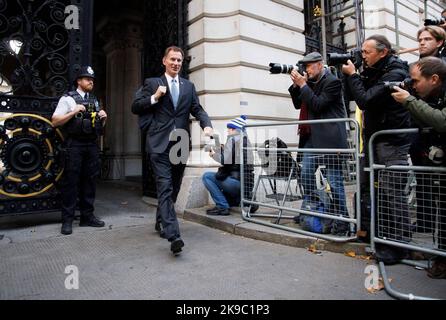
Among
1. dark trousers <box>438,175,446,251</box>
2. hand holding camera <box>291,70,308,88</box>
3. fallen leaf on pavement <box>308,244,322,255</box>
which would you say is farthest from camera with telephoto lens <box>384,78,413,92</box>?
fallen leaf on pavement <box>308,244,322,255</box>

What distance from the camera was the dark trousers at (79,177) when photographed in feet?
15.2

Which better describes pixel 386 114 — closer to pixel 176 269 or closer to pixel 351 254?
pixel 351 254

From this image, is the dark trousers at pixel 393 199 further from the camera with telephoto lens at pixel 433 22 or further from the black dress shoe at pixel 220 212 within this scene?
the black dress shoe at pixel 220 212

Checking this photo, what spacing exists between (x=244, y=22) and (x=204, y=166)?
2662mm

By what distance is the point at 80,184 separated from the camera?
16.2 ft

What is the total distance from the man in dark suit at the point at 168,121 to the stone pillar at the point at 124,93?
287 inches

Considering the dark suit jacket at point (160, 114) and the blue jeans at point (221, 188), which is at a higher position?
the dark suit jacket at point (160, 114)

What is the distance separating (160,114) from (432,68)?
265 cm

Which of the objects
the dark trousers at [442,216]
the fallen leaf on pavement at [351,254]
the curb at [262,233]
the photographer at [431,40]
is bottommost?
the fallen leaf on pavement at [351,254]

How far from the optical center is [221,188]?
17.1 feet

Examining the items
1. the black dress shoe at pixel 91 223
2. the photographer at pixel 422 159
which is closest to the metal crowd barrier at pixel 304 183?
the photographer at pixel 422 159

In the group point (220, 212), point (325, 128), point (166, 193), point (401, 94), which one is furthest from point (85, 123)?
point (401, 94)

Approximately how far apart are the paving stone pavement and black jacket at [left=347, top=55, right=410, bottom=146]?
1.36 meters
